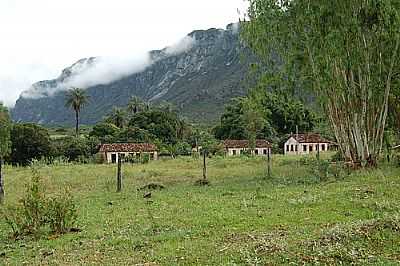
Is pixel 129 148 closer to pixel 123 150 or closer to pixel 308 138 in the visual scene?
pixel 123 150

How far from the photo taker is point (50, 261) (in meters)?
9.79

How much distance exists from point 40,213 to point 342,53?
53.1ft

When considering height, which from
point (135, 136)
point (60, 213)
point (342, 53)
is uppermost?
point (342, 53)

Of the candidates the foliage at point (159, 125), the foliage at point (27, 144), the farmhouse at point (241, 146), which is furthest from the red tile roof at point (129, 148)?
the foliage at point (159, 125)

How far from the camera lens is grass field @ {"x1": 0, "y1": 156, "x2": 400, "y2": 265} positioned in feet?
29.9

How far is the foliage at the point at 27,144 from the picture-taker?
68.4m

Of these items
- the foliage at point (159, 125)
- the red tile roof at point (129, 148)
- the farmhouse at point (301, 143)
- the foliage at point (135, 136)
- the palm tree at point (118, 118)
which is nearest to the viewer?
the red tile roof at point (129, 148)

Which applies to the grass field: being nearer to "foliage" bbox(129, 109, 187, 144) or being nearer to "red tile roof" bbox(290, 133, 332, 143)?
"red tile roof" bbox(290, 133, 332, 143)

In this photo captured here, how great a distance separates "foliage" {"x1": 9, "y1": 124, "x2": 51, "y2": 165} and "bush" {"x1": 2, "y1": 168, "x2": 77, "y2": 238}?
190ft

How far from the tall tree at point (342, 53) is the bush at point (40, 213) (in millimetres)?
15123

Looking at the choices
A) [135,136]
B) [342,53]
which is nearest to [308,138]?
[135,136]

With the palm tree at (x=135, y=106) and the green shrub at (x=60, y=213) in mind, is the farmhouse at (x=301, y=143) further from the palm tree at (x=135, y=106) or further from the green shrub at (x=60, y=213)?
the green shrub at (x=60, y=213)

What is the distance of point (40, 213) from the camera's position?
12.6 meters

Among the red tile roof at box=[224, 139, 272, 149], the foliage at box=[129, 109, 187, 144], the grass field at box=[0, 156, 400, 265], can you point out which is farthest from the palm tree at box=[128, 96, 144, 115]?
the grass field at box=[0, 156, 400, 265]
